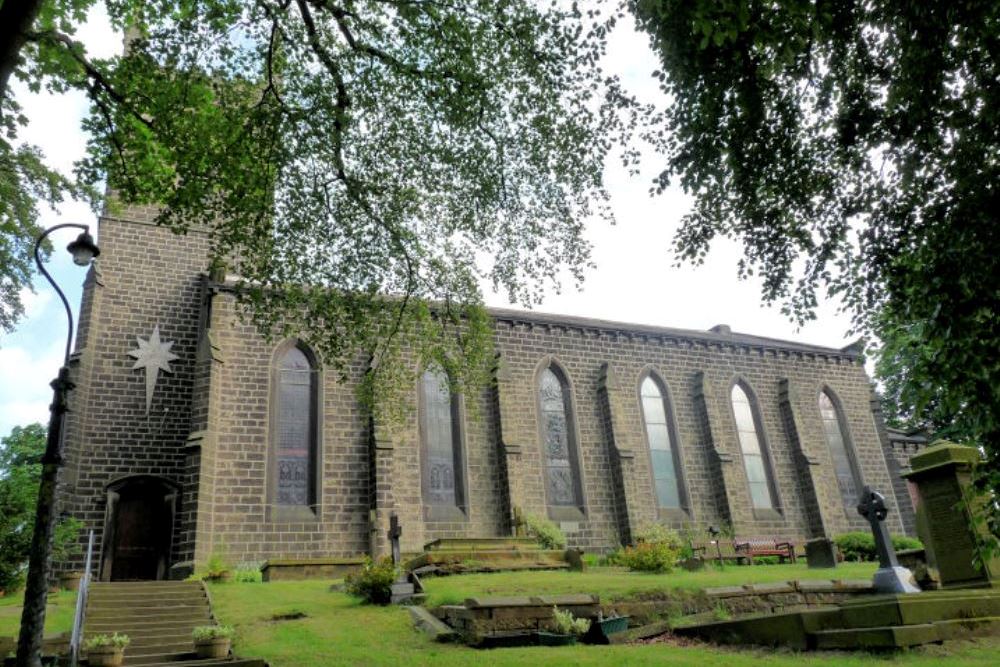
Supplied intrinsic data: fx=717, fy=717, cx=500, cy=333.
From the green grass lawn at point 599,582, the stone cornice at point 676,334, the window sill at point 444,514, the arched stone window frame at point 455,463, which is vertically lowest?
the green grass lawn at point 599,582

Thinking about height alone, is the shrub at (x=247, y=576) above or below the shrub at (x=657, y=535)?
below

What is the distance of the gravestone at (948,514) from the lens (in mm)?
10102

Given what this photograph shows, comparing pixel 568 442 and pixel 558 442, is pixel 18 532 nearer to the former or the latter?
pixel 558 442

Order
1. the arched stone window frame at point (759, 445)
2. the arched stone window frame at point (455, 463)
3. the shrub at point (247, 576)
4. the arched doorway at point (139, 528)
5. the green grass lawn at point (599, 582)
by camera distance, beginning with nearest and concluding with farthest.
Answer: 1. the green grass lawn at point (599, 582)
2. the shrub at point (247, 576)
3. the arched doorway at point (139, 528)
4. the arched stone window frame at point (455, 463)
5. the arched stone window frame at point (759, 445)

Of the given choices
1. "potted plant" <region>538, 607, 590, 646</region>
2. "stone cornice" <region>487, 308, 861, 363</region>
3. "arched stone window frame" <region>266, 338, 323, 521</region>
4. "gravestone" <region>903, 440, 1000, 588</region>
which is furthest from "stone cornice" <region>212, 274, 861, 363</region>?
"potted plant" <region>538, 607, 590, 646</region>

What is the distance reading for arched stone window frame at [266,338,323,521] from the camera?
1884cm

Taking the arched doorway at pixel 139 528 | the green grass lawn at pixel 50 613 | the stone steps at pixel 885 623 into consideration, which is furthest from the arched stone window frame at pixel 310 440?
the stone steps at pixel 885 623

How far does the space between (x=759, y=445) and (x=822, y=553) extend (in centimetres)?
868

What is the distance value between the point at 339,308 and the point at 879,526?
30.2 feet

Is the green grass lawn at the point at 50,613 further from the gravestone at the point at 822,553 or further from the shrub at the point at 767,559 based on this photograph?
the shrub at the point at 767,559

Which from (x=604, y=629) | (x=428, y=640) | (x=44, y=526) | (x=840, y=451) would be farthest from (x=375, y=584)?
(x=840, y=451)

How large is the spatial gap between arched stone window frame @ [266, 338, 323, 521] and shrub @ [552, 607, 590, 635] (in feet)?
34.2

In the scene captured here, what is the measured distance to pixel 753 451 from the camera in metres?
26.3

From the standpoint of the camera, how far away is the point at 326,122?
33.0 feet
